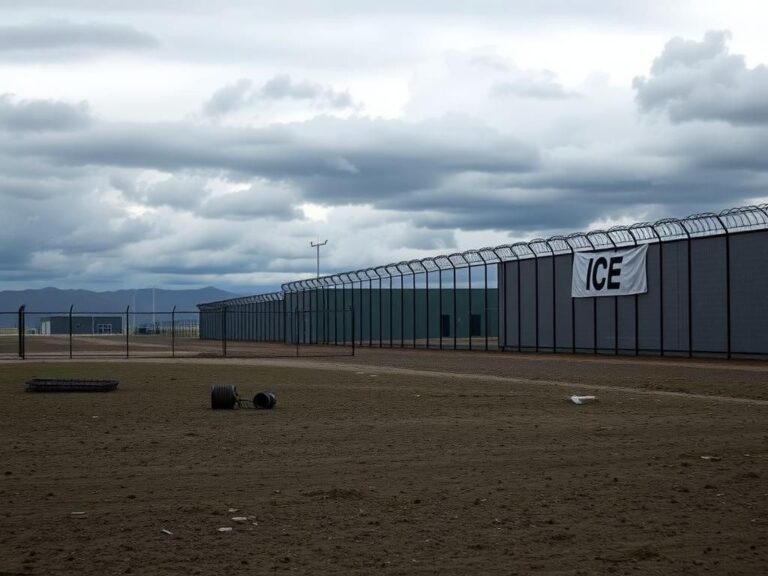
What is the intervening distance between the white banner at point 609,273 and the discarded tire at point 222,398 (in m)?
22.2

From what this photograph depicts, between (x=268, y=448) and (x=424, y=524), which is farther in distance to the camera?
(x=268, y=448)

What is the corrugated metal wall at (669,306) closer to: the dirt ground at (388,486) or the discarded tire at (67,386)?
the dirt ground at (388,486)

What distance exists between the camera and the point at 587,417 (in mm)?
16141

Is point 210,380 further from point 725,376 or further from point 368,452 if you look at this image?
point 368,452

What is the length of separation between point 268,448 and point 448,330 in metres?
43.9

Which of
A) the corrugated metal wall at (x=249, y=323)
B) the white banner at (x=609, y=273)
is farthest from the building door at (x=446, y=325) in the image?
the corrugated metal wall at (x=249, y=323)

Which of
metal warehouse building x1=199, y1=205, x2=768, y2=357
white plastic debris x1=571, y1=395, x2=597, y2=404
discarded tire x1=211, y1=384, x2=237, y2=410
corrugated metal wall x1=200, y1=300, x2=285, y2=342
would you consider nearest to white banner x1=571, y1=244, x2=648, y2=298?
metal warehouse building x1=199, y1=205, x2=768, y2=357

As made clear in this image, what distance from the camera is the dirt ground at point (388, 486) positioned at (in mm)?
7113

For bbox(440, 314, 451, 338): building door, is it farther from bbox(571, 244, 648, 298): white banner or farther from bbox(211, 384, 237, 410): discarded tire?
bbox(211, 384, 237, 410): discarded tire

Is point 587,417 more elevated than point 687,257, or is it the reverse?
point 687,257

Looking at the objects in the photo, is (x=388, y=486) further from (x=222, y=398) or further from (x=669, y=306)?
(x=669, y=306)

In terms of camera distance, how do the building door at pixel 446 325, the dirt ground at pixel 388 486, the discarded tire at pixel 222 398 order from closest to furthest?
the dirt ground at pixel 388 486 < the discarded tire at pixel 222 398 < the building door at pixel 446 325

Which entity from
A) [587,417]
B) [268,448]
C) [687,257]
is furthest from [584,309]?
[268,448]

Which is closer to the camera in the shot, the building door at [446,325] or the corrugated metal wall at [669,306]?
the corrugated metal wall at [669,306]
